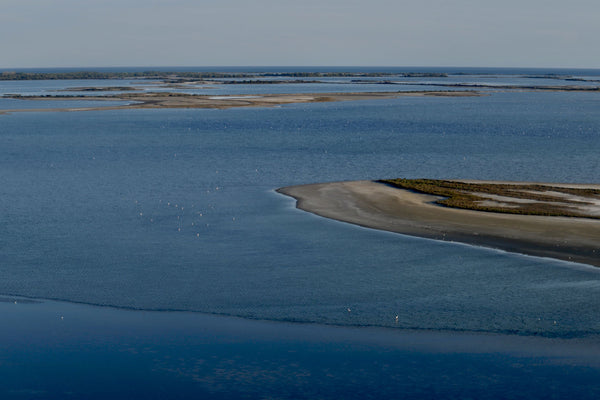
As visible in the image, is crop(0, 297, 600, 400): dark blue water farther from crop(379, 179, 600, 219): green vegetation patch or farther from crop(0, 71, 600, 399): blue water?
crop(379, 179, 600, 219): green vegetation patch

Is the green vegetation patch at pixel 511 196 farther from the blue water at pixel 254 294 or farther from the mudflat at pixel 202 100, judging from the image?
the mudflat at pixel 202 100

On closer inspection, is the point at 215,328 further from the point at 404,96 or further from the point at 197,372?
the point at 404,96

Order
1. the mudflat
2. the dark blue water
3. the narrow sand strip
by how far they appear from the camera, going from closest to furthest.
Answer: the dark blue water → the narrow sand strip → the mudflat

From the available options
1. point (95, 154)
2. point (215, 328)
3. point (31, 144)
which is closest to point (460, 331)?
point (215, 328)

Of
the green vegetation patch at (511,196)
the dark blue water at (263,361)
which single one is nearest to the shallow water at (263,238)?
the dark blue water at (263,361)

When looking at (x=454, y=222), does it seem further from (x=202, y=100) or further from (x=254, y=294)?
(x=202, y=100)

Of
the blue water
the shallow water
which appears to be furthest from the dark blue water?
the shallow water
